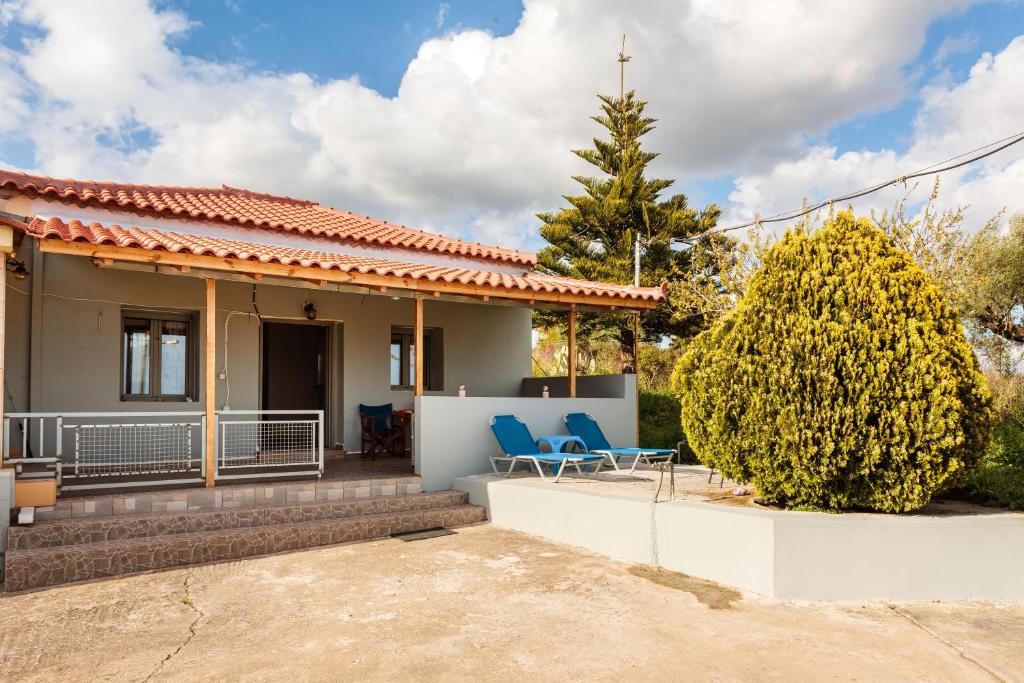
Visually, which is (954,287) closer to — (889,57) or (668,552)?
(889,57)

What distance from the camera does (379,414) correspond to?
10.8 meters

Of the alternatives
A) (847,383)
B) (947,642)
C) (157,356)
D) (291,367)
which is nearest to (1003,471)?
(847,383)

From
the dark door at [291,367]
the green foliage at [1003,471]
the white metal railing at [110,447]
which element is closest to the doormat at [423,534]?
the white metal railing at [110,447]

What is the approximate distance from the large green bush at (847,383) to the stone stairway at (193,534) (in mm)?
3647

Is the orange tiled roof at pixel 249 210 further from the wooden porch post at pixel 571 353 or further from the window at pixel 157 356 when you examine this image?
the wooden porch post at pixel 571 353

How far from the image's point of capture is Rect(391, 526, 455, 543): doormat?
6.94 meters

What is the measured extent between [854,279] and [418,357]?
5.06 m

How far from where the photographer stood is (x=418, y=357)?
8359 millimetres

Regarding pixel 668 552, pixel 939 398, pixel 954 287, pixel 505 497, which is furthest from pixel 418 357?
pixel 954 287

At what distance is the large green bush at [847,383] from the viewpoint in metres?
5.20

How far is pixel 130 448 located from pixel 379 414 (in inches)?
151

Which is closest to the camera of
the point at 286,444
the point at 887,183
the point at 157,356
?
the point at 286,444

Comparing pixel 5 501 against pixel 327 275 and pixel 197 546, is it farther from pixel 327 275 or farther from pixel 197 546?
pixel 327 275

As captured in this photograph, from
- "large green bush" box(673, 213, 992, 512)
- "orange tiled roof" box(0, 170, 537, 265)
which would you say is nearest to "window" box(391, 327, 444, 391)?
"orange tiled roof" box(0, 170, 537, 265)
